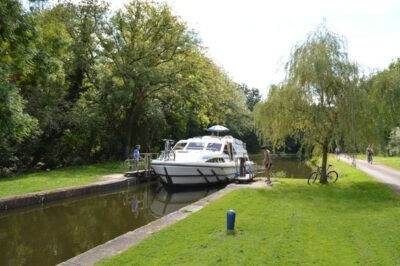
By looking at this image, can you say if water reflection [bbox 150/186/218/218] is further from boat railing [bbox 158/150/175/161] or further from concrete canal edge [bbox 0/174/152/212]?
concrete canal edge [bbox 0/174/152/212]

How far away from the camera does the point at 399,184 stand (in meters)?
15.9

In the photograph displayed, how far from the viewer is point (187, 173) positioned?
1778cm

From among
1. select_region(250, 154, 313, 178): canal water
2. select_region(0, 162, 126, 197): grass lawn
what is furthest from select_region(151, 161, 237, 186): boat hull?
select_region(250, 154, 313, 178): canal water

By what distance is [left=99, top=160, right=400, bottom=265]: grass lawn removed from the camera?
20.5ft

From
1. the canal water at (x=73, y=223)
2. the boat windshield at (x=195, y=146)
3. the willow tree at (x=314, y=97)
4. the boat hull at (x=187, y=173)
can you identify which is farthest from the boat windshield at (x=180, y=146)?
the willow tree at (x=314, y=97)

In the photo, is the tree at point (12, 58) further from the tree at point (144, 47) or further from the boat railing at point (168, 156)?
the tree at point (144, 47)

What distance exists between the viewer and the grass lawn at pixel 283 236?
20.5 ft

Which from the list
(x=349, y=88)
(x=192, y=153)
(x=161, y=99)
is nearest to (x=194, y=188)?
(x=192, y=153)

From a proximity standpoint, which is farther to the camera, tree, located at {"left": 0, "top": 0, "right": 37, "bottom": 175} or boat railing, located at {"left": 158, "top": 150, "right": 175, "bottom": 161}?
boat railing, located at {"left": 158, "top": 150, "right": 175, "bottom": 161}

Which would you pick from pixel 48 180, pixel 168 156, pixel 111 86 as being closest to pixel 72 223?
pixel 48 180

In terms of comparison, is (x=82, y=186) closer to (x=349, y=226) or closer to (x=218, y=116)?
(x=349, y=226)

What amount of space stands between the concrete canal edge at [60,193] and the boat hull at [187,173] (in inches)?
78.8

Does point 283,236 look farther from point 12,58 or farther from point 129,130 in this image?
point 129,130

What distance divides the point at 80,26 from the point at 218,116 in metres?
13.2
